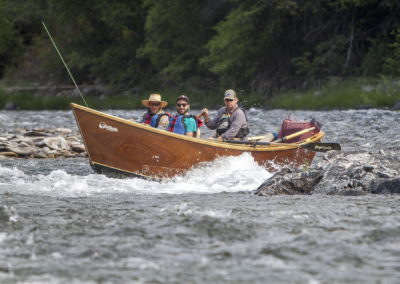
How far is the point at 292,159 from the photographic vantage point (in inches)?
494

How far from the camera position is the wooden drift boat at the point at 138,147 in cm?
1078

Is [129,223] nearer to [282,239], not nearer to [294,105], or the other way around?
[282,239]

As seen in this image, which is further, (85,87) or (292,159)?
(85,87)

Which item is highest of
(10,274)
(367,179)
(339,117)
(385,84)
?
(385,84)

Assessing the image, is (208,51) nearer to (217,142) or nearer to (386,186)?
(217,142)

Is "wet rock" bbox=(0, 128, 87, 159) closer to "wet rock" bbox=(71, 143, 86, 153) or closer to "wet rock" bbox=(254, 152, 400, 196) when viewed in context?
"wet rock" bbox=(71, 143, 86, 153)

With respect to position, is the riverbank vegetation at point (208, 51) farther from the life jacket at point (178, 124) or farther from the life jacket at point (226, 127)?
the life jacket at point (178, 124)

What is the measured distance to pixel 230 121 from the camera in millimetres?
12438

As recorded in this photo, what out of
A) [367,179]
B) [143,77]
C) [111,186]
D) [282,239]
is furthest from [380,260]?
[143,77]

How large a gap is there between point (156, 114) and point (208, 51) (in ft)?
99.3

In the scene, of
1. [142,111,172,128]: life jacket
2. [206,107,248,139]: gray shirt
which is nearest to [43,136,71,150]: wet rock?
[142,111,172,128]: life jacket

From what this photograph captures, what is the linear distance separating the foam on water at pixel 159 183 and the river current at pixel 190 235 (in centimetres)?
5

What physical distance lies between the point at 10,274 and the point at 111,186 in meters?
4.70

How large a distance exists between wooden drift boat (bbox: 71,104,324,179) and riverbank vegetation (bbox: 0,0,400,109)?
16795 millimetres
